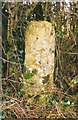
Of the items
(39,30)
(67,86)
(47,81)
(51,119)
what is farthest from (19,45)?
(51,119)

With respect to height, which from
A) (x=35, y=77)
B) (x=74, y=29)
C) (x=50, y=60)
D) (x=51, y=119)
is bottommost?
(x=51, y=119)

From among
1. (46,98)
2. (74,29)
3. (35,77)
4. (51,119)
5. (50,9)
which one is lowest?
(51,119)

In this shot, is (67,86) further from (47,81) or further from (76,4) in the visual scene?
(76,4)

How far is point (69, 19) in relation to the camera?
1.97 m

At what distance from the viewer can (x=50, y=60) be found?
1.95 m

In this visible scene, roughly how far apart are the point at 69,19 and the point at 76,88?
511mm

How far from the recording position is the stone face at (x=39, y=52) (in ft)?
6.32

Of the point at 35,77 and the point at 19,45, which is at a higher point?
the point at 19,45

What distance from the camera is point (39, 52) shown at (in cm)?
193

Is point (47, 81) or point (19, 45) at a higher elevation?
point (19, 45)

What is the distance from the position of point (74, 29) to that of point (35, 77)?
453 mm

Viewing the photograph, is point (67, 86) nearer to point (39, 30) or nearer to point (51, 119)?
point (51, 119)

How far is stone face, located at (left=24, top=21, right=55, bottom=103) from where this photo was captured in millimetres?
1928

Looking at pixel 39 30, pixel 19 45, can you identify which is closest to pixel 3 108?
pixel 19 45
